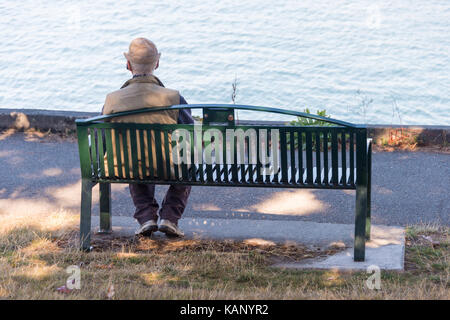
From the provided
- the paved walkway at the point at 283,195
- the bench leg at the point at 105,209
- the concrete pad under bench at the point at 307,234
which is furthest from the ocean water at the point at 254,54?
the bench leg at the point at 105,209

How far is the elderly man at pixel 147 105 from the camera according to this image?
4.69m

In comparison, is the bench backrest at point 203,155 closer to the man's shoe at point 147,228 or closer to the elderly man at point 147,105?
the elderly man at point 147,105

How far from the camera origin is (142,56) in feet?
15.5

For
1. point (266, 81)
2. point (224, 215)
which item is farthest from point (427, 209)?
point (266, 81)

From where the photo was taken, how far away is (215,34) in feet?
82.3

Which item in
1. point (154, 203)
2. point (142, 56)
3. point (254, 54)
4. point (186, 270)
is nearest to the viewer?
point (186, 270)

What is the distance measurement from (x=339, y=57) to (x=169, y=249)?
1806cm

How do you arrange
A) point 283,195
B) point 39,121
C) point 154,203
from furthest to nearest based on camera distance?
point 39,121
point 283,195
point 154,203

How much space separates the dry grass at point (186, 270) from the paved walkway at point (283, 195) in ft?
2.66

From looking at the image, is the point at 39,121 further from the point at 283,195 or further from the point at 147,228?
the point at 147,228

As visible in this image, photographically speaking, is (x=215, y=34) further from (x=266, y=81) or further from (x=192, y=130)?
(x=192, y=130)

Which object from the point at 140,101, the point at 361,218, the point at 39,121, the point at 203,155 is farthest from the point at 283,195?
the point at 39,121

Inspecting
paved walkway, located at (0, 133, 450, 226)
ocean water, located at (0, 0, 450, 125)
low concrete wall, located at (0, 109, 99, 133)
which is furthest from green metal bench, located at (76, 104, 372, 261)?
ocean water, located at (0, 0, 450, 125)

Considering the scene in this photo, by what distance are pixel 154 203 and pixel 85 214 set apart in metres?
0.52
